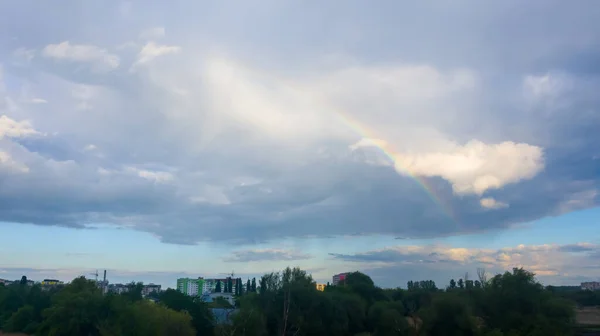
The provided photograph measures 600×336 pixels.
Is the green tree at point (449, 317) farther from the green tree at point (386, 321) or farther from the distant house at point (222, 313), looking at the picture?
the distant house at point (222, 313)

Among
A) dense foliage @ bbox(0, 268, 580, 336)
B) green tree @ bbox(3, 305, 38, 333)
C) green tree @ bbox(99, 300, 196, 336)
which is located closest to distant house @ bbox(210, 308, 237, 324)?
dense foliage @ bbox(0, 268, 580, 336)

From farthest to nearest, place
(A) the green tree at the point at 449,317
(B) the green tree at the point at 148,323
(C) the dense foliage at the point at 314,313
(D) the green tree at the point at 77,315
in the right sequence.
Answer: (D) the green tree at the point at 77,315, (A) the green tree at the point at 449,317, (C) the dense foliage at the point at 314,313, (B) the green tree at the point at 148,323

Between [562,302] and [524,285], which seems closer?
[562,302]

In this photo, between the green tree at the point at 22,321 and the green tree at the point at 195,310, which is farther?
the green tree at the point at 22,321

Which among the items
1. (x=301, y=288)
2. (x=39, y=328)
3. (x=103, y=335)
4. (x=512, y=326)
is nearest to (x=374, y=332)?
(x=301, y=288)

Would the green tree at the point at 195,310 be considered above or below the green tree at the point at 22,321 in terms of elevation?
above

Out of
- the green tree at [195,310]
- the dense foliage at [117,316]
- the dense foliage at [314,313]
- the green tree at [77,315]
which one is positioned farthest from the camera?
the green tree at [77,315]

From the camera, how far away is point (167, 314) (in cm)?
4834

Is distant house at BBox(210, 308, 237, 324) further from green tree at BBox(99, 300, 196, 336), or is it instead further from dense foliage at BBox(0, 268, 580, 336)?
green tree at BBox(99, 300, 196, 336)

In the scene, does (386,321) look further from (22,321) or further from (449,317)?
(22,321)

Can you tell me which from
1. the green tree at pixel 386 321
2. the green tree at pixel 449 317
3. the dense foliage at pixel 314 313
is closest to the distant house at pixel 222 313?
the dense foliage at pixel 314 313

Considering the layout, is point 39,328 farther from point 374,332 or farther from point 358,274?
point 358,274

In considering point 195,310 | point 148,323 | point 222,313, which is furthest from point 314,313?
point 148,323

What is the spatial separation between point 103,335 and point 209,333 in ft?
39.8
